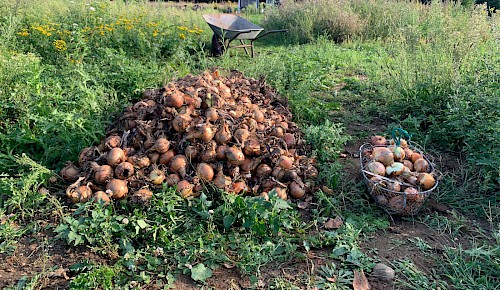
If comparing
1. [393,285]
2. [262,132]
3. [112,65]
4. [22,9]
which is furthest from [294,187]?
[22,9]

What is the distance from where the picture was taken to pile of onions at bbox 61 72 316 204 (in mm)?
3090

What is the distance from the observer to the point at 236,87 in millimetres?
4145

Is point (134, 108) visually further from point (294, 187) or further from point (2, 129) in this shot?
point (294, 187)

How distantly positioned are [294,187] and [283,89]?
1.78 m

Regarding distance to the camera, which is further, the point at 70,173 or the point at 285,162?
the point at 285,162

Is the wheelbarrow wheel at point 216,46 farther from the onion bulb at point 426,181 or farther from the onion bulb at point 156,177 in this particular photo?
the onion bulb at point 426,181

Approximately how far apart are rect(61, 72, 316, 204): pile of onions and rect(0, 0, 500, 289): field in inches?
5.5

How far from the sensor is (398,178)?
3.20m

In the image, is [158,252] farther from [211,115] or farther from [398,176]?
[398,176]

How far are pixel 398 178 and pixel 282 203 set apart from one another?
3.32 ft

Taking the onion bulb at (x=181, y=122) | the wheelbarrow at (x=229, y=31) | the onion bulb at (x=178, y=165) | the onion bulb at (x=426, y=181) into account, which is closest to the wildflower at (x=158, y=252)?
the onion bulb at (x=178, y=165)

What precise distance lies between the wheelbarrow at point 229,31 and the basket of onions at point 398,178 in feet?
14.4

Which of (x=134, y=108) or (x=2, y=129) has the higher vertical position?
(x=134, y=108)

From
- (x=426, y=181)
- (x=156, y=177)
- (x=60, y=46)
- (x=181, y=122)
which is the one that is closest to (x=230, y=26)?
(x=60, y=46)
